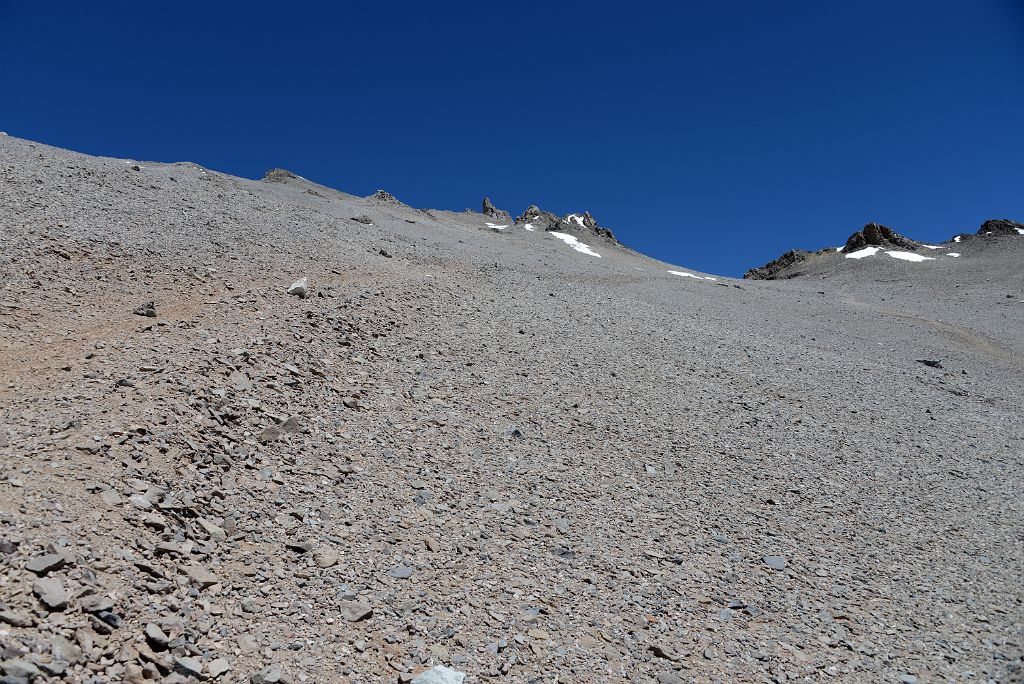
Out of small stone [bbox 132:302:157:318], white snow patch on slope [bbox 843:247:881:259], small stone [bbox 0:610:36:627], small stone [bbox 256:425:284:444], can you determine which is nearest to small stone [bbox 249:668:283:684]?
small stone [bbox 0:610:36:627]

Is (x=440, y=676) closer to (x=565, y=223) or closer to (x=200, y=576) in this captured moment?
(x=200, y=576)

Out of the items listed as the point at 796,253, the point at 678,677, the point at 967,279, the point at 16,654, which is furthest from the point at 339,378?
the point at 796,253

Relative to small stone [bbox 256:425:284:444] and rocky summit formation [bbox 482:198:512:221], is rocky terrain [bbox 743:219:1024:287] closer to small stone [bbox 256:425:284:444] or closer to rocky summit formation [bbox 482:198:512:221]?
rocky summit formation [bbox 482:198:512:221]

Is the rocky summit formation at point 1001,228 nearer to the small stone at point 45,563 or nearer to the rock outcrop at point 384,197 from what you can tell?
the rock outcrop at point 384,197

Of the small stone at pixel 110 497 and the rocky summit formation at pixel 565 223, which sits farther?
the rocky summit formation at pixel 565 223

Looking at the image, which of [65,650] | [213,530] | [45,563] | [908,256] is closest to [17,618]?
[65,650]

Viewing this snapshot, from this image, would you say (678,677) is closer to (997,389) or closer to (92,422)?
(92,422)

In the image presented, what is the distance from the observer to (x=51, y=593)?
4645 millimetres

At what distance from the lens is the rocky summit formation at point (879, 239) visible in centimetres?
5375

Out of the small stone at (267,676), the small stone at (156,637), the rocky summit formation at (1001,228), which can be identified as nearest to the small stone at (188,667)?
the small stone at (156,637)

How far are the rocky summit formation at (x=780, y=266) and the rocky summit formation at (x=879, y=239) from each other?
457 centimetres

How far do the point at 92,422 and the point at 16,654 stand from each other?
3.32 m

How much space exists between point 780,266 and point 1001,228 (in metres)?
18.8

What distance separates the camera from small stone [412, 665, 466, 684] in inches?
195
